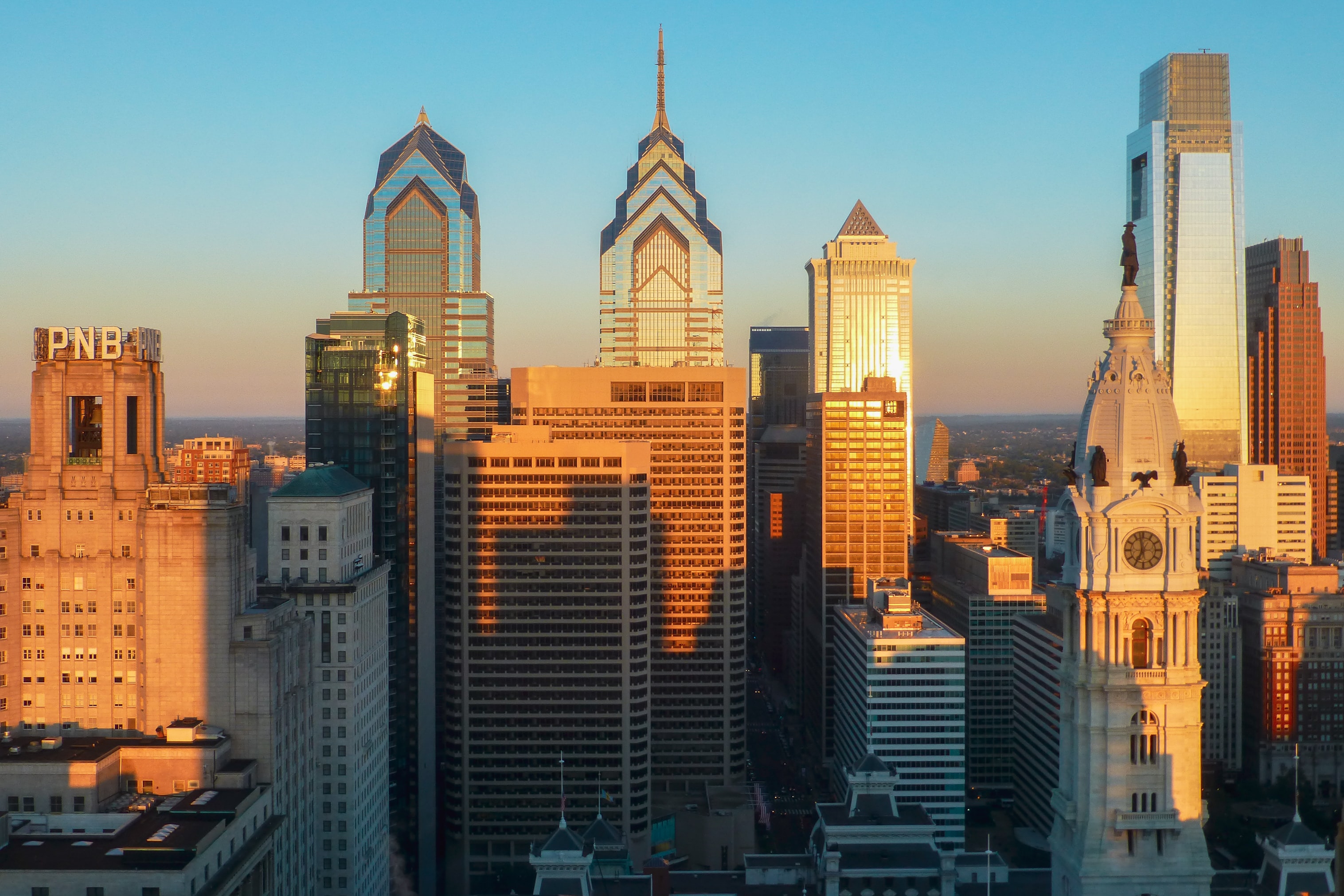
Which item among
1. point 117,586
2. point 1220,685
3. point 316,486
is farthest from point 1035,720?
point 117,586

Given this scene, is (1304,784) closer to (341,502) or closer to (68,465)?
(341,502)

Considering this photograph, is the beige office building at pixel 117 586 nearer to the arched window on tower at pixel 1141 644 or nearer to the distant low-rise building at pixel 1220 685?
the arched window on tower at pixel 1141 644

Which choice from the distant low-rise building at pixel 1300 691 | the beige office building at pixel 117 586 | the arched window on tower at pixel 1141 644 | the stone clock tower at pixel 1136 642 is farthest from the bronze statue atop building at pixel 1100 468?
the distant low-rise building at pixel 1300 691

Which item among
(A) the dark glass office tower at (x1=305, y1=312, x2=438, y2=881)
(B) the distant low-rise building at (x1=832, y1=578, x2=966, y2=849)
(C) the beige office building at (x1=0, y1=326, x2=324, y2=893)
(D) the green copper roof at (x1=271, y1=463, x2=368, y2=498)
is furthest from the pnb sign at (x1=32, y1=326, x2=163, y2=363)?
(B) the distant low-rise building at (x1=832, y1=578, x2=966, y2=849)

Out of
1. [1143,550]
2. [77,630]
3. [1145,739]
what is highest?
[1143,550]

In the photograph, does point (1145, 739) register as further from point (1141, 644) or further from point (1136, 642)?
point (1136, 642)

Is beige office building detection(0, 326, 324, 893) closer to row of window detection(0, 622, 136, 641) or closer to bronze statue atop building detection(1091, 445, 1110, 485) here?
row of window detection(0, 622, 136, 641)
